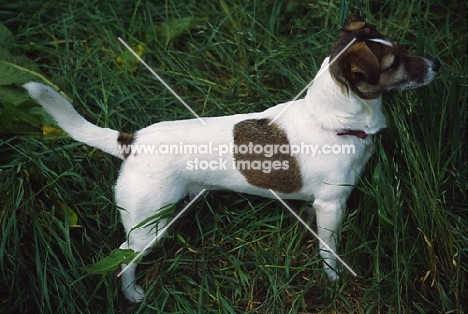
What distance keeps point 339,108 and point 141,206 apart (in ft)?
3.31

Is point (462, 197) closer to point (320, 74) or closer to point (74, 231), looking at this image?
point (320, 74)

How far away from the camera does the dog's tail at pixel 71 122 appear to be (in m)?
2.76

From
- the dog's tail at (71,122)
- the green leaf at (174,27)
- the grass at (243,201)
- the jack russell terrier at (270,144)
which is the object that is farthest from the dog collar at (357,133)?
the green leaf at (174,27)

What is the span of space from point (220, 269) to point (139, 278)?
41cm

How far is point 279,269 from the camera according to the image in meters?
3.10

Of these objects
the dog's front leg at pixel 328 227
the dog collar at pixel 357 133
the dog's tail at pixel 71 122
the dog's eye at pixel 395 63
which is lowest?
the dog's front leg at pixel 328 227

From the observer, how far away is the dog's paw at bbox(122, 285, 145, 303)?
3150 mm

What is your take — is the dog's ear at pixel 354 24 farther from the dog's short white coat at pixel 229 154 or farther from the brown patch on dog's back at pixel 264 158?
the brown patch on dog's back at pixel 264 158

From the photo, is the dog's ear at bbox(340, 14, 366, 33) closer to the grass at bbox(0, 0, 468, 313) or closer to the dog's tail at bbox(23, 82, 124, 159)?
the grass at bbox(0, 0, 468, 313)

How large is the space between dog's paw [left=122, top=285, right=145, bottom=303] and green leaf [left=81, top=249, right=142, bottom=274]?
0.24m

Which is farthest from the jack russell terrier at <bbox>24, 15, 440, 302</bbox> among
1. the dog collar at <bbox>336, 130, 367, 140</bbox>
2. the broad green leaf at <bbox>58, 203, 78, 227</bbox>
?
the broad green leaf at <bbox>58, 203, 78, 227</bbox>

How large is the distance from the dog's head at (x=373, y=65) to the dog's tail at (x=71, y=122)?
1.06m

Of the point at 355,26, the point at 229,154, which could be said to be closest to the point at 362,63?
the point at 355,26

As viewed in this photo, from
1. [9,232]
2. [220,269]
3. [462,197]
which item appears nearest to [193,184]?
[220,269]
